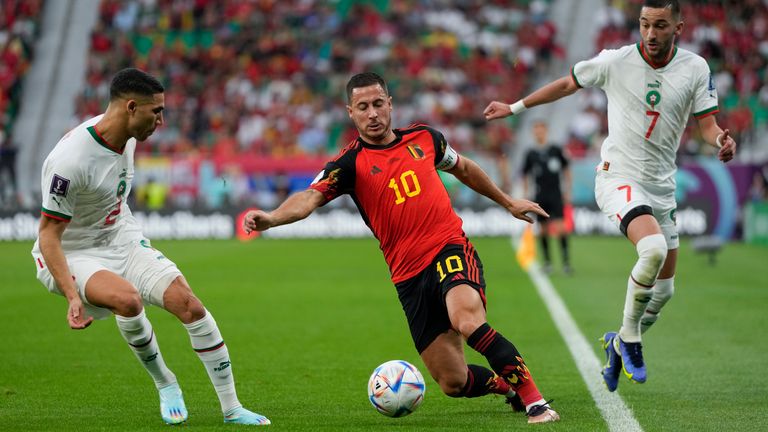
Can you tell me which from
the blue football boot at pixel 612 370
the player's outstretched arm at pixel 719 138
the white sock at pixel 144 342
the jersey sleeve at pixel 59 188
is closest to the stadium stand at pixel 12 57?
the white sock at pixel 144 342

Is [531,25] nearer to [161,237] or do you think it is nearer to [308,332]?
[161,237]

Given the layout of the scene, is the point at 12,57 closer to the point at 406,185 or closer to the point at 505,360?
the point at 406,185

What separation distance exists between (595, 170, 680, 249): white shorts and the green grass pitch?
1198 millimetres

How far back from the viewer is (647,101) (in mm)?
7664

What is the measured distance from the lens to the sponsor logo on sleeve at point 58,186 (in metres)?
6.43

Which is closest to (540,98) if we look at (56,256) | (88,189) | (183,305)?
(183,305)

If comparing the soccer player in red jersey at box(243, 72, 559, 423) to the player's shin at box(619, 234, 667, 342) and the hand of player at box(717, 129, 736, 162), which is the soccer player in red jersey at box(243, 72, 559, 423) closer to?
the player's shin at box(619, 234, 667, 342)

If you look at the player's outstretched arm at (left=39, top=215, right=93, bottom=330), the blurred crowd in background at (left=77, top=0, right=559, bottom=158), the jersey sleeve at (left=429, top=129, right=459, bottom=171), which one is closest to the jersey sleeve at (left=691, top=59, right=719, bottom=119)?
the jersey sleeve at (left=429, top=129, right=459, bottom=171)

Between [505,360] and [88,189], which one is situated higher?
[88,189]

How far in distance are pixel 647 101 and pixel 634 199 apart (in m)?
0.70

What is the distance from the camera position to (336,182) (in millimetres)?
6961

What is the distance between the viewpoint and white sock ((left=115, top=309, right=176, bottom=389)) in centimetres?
667

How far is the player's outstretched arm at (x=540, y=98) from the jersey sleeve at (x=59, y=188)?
113 inches

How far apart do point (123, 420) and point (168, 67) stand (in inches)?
1160
